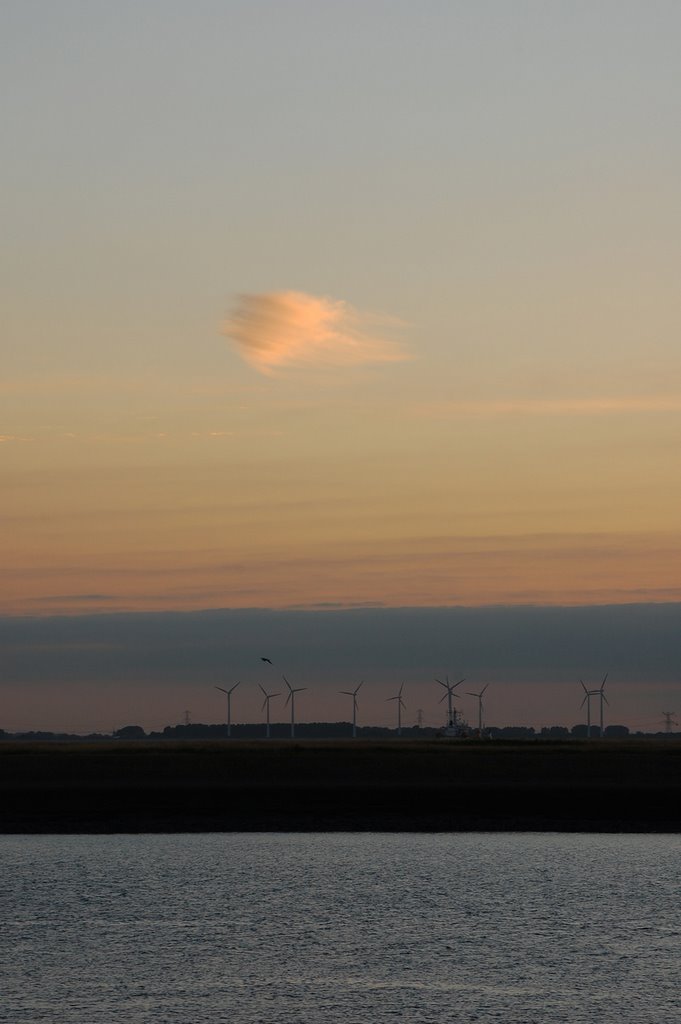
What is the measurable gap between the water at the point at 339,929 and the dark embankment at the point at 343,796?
3834 mm

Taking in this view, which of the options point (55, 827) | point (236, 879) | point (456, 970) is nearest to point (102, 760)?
point (55, 827)

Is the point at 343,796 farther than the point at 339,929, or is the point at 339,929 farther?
the point at 343,796

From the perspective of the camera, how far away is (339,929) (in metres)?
44.1

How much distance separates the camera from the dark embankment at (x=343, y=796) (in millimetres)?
66750

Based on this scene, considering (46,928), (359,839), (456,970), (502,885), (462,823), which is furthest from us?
(462,823)

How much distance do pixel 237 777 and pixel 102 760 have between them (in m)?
29.9

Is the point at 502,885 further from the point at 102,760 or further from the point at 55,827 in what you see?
the point at 102,760

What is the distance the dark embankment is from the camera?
219ft

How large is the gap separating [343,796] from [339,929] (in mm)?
32143

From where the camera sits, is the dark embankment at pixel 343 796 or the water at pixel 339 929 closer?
the water at pixel 339 929

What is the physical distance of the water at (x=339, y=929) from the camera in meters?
34.2

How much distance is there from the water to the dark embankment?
383cm

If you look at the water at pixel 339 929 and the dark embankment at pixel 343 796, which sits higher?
the dark embankment at pixel 343 796

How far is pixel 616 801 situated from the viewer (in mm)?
73875
